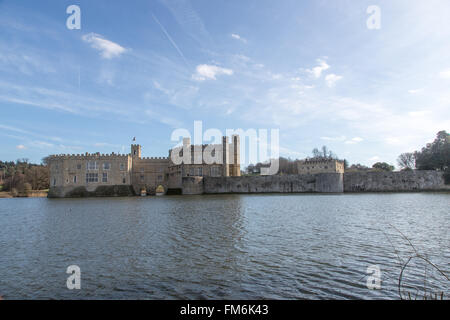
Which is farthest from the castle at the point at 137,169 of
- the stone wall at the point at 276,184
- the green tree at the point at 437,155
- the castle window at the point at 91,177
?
the green tree at the point at 437,155

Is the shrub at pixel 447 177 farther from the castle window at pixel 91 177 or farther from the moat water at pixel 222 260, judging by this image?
the castle window at pixel 91 177

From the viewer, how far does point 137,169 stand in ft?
169

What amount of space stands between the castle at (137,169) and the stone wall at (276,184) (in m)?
3.56

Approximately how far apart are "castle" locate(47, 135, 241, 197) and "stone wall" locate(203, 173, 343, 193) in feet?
11.7

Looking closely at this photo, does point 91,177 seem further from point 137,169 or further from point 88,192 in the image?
point 137,169

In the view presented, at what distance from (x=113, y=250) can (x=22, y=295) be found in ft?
11.8

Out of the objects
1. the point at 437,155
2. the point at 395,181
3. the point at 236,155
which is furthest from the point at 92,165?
the point at 437,155

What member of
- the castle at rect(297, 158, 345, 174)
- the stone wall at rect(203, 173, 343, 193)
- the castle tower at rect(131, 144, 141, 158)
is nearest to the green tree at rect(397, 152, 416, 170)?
the castle at rect(297, 158, 345, 174)

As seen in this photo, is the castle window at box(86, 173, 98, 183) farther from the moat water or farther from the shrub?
the shrub

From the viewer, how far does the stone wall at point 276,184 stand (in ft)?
142

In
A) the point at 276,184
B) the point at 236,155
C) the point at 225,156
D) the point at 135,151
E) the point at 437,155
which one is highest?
the point at 135,151

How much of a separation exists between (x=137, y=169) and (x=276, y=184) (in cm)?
2513
